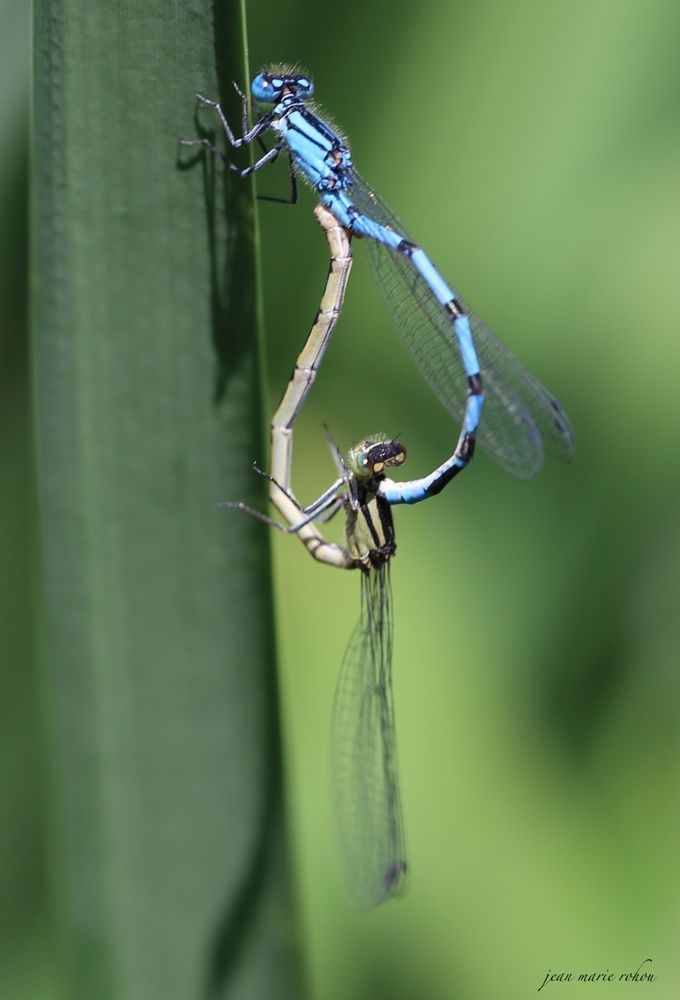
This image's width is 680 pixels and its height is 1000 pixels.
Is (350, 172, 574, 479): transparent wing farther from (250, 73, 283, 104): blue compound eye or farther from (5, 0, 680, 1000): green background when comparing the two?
A: (250, 73, 283, 104): blue compound eye

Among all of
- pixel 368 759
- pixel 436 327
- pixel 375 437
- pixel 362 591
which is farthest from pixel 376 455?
pixel 368 759

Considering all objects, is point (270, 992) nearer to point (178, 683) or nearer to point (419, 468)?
point (178, 683)

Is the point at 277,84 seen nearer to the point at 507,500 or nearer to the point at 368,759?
the point at 507,500

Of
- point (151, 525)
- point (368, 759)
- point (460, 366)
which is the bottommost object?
point (368, 759)

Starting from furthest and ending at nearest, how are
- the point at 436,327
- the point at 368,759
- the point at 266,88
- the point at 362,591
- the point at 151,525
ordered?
the point at 436,327 < the point at 362,591 < the point at 368,759 < the point at 266,88 < the point at 151,525

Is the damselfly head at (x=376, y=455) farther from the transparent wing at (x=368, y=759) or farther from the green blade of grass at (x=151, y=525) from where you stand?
the green blade of grass at (x=151, y=525)

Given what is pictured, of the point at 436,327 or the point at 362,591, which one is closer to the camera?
the point at 362,591

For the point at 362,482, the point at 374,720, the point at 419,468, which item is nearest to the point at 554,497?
the point at 419,468
